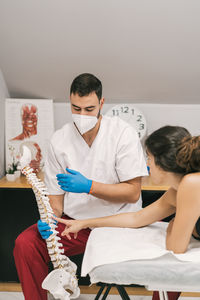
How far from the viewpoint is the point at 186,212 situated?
1.20 m

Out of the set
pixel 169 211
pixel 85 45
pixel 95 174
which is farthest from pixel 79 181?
pixel 85 45

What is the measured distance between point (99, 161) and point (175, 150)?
28.3 inches

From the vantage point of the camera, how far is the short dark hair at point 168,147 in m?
1.31

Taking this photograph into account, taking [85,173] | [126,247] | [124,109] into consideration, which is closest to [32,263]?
[85,173]

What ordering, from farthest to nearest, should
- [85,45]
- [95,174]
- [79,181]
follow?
[85,45], [95,174], [79,181]

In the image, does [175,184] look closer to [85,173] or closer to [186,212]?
[186,212]

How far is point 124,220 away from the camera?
1551 mm

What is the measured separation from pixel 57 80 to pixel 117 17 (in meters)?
0.69

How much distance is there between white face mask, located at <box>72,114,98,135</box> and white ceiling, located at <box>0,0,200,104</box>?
72 cm

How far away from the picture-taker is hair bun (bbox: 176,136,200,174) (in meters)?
1.24

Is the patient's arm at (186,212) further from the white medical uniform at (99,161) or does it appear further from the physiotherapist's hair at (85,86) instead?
the physiotherapist's hair at (85,86)

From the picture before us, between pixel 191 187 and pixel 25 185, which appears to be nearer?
pixel 191 187

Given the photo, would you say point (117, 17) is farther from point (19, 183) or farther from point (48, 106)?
point (19, 183)

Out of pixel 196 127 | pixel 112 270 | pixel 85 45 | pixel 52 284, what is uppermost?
pixel 85 45
